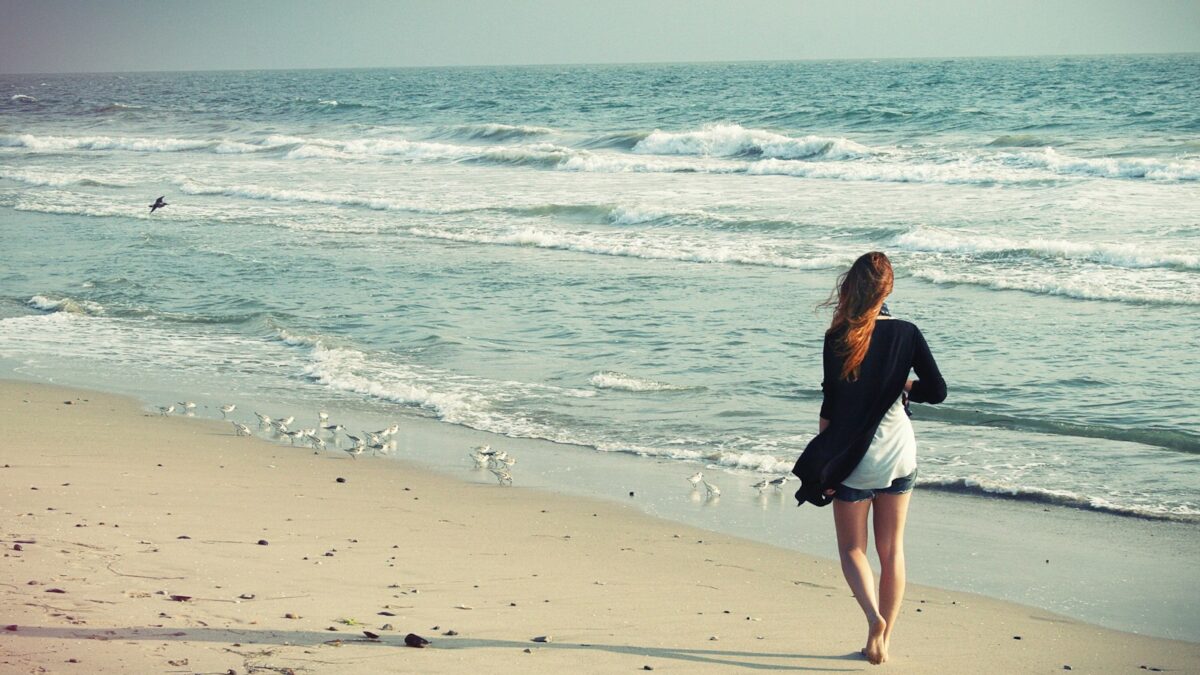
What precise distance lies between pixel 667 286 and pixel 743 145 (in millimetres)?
19506

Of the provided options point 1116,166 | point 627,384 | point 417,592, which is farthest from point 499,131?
point 417,592

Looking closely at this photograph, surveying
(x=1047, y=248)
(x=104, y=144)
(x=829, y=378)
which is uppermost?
(x=104, y=144)

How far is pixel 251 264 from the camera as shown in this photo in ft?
54.7

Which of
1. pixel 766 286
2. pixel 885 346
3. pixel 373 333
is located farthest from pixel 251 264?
pixel 885 346

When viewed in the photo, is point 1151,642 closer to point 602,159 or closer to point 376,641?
point 376,641

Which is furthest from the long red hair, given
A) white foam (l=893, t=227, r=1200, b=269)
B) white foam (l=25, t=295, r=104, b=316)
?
white foam (l=893, t=227, r=1200, b=269)

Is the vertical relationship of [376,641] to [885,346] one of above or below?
below

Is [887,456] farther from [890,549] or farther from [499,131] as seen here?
[499,131]

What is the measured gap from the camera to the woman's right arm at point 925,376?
13.8ft

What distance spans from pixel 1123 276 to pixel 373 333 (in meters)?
9.04

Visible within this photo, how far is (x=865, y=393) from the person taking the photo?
4211mm

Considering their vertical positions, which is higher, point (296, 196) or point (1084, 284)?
point (296, 196)

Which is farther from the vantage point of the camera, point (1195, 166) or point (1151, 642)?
point (1195, 166)

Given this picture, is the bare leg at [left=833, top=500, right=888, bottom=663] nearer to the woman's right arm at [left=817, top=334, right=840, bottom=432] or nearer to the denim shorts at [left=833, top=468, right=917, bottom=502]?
the denim shorts at [left=833, top=468, right=917, bottom=502]
